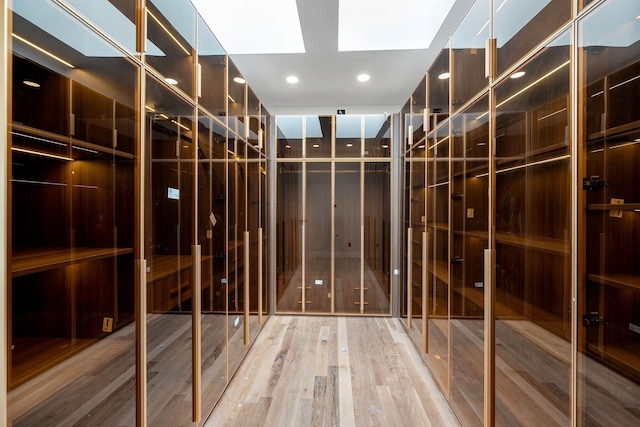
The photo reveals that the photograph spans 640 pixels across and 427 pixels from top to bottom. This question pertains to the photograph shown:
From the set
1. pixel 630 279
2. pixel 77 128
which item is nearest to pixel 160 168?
pixel 77 128

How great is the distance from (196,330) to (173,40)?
5.51 ft

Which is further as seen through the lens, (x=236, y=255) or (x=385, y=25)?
(x=385, y=25)

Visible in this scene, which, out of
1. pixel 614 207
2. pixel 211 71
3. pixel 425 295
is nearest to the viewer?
pixel 614 207

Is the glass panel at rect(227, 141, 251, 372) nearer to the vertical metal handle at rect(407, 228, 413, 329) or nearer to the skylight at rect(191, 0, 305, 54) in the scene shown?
the skylight at rect(191, 0, 305, 54)

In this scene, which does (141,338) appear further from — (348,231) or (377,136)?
(377,136)

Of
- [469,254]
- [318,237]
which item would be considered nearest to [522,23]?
[469,254]

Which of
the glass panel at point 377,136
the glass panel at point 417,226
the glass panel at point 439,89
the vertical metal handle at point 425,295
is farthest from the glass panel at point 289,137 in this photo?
the vertical metal handle at point 425,295

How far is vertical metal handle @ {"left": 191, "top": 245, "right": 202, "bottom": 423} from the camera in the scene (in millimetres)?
1904

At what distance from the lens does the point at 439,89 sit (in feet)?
8.40

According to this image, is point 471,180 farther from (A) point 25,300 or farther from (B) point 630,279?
(A) point 25,300

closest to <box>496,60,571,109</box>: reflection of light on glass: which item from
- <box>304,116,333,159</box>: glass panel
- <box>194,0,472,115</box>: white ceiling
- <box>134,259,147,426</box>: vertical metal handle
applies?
<box>194,0,472,115</box>: white ceiling

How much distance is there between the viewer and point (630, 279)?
3.05 feet

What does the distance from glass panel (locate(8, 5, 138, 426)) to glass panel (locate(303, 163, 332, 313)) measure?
299 centimetres

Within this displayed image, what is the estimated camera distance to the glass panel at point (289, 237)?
4262 millimetres
